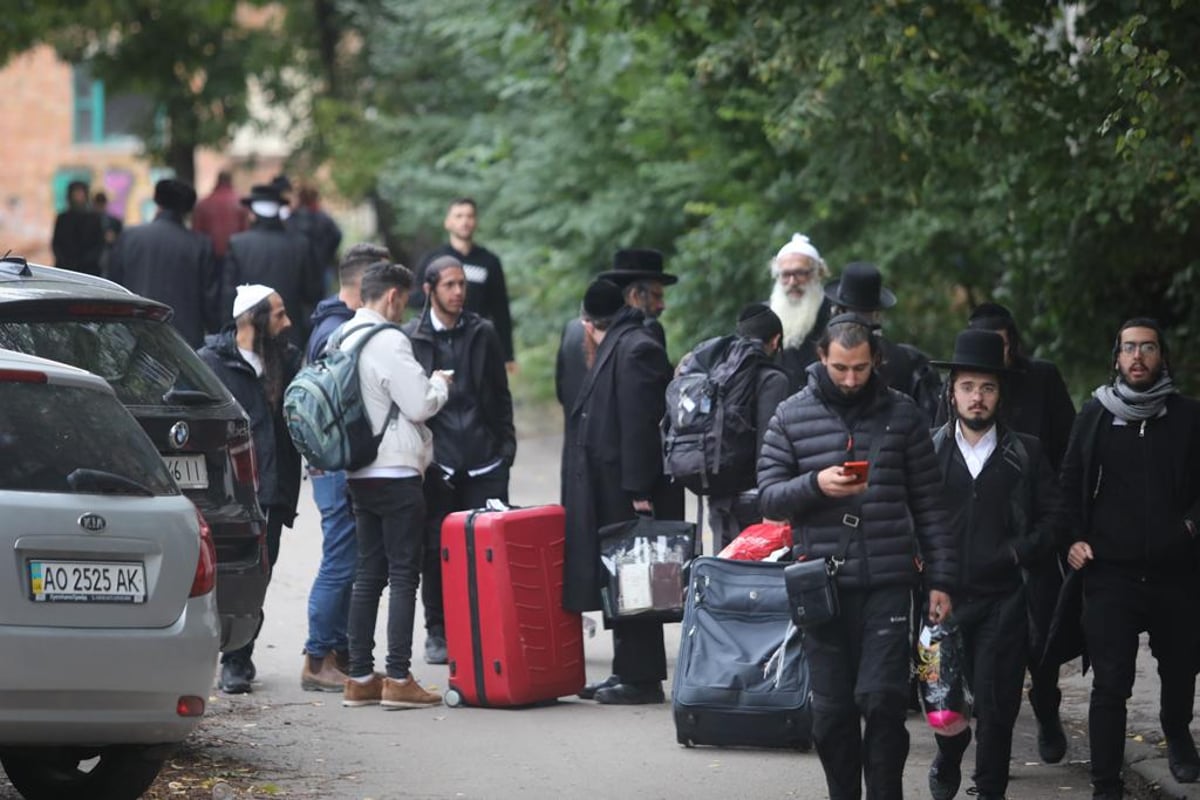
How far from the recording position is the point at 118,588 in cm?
723

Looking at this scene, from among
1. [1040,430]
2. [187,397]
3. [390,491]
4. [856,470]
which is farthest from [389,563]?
[856,470]

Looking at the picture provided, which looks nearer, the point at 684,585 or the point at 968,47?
the point at 684,585

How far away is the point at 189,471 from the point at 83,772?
4.34ft

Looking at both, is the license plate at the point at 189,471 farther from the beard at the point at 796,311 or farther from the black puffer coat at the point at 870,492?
the beard at the point at 796,311

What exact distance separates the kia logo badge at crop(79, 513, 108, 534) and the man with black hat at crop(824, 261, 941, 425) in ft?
13.6

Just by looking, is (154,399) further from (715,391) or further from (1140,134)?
(1140,134)

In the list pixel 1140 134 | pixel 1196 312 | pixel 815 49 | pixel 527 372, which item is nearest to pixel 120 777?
pixel 1140 134

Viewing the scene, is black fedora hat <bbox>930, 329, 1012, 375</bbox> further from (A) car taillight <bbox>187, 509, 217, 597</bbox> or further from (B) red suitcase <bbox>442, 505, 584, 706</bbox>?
(A) car taillight <bbox>187, 509, 217, 597</bbox>

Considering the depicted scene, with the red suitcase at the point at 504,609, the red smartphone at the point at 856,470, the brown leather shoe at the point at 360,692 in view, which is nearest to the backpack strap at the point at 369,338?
the red suitcase at the point at 504,609

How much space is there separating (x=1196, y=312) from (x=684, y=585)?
759 cm

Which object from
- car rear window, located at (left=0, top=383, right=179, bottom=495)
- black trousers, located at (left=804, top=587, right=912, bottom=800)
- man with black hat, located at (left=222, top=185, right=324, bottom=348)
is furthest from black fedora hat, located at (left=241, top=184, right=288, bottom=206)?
black trousers, located at (left=804, top=587, right=912, bottom=800)

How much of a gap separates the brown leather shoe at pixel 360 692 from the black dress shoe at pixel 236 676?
0.56 metres

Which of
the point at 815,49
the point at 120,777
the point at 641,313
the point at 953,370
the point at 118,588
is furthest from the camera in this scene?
the point at 815,49

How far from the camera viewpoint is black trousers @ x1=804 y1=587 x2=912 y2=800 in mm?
7543
